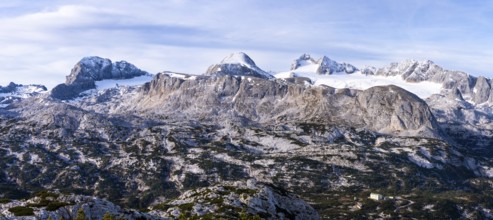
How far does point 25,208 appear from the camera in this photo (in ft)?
273

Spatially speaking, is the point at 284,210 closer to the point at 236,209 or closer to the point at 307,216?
the point at 307,216

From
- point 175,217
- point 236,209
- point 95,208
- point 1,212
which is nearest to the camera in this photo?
point 1,212

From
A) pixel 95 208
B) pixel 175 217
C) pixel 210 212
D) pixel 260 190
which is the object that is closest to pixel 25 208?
pixel 95 208

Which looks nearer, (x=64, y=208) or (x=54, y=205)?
(x=54, y=205)

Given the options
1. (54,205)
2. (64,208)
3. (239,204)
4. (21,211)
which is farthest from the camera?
(239,204)

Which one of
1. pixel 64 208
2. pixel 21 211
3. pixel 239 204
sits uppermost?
pixel 21 211

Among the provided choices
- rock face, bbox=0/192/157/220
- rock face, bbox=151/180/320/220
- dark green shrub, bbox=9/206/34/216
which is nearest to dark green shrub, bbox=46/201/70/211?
rock face, bbox=0/192/157/220

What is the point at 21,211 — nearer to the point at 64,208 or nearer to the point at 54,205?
the point at 54,205

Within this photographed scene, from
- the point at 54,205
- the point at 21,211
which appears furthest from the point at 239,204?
the point at 21,211

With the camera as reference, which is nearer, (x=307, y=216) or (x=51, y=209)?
(x=51, y=209)

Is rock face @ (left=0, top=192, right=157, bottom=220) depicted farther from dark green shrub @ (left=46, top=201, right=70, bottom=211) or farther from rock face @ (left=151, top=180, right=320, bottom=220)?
rock face @ (left=151, top=180, right=320, bottom=220)

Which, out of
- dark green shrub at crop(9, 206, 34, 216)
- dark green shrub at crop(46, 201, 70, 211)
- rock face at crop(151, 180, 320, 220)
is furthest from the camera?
rock face at crop(151, 180, 320, 220)

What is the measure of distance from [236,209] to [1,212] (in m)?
49.5

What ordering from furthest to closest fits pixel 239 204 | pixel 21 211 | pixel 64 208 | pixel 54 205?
pixel 239 204, pixel 64 208, pixel 54 205, pixel 21 211
